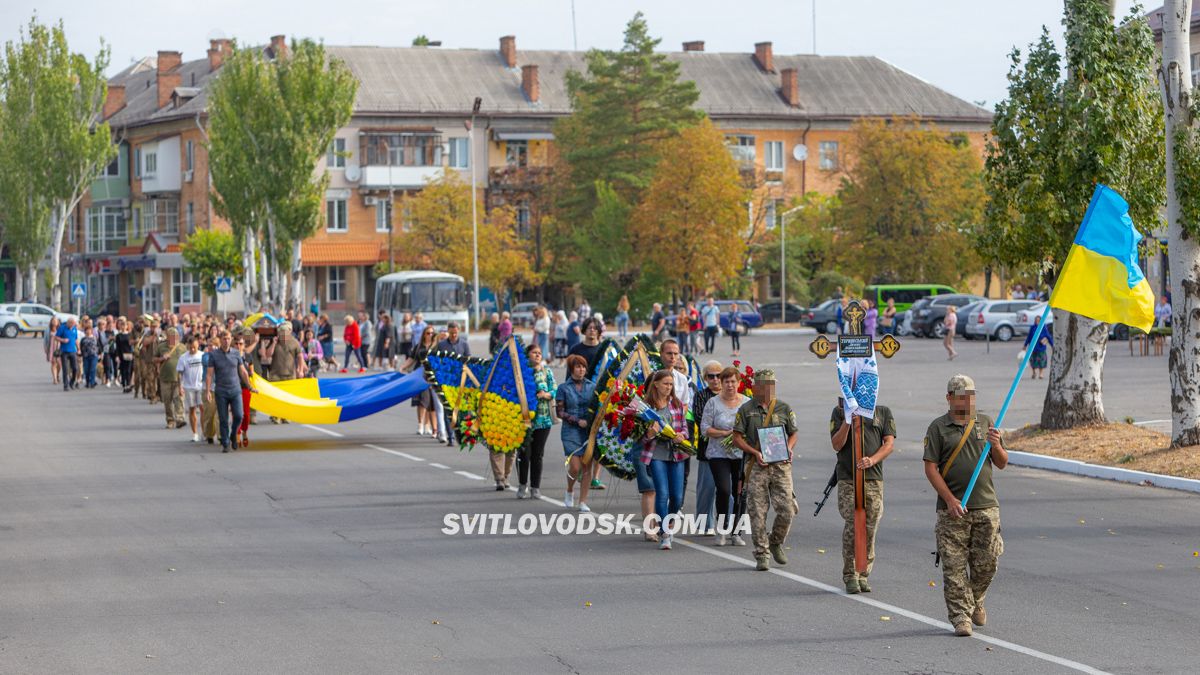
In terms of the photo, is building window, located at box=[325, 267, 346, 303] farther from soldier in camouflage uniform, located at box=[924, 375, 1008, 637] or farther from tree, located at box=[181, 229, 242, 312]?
soldier in camouflage uniform, located at box=[924, 375, 1008, 637]

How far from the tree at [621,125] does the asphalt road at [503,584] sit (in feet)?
191

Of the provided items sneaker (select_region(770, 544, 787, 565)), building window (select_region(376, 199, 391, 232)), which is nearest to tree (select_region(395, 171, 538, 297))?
building window (select_region(376, 199, 391, 232))

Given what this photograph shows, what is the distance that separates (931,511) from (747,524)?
2365 millimetres

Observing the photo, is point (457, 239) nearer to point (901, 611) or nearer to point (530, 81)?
point (530, 81)

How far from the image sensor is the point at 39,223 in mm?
75875

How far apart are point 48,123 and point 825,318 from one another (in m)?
37.6

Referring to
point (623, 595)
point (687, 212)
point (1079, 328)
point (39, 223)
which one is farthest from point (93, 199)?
point (623, 595)

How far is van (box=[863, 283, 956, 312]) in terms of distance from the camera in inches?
2493

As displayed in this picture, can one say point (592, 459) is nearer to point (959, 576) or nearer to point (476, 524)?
point (476, 524)

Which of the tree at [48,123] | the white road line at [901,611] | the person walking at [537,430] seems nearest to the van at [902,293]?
the tree at [48,123]

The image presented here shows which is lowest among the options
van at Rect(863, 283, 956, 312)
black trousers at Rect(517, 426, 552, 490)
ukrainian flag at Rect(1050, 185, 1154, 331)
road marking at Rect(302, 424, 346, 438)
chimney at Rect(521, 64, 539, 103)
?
road marking at Rect(302, 424, 346, 438)

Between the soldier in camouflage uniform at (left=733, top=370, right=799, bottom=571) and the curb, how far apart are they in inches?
263

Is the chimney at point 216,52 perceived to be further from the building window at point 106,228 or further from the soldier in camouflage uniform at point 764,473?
the soldier in camouflage uniform at point 764,473

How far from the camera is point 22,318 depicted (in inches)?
2904
